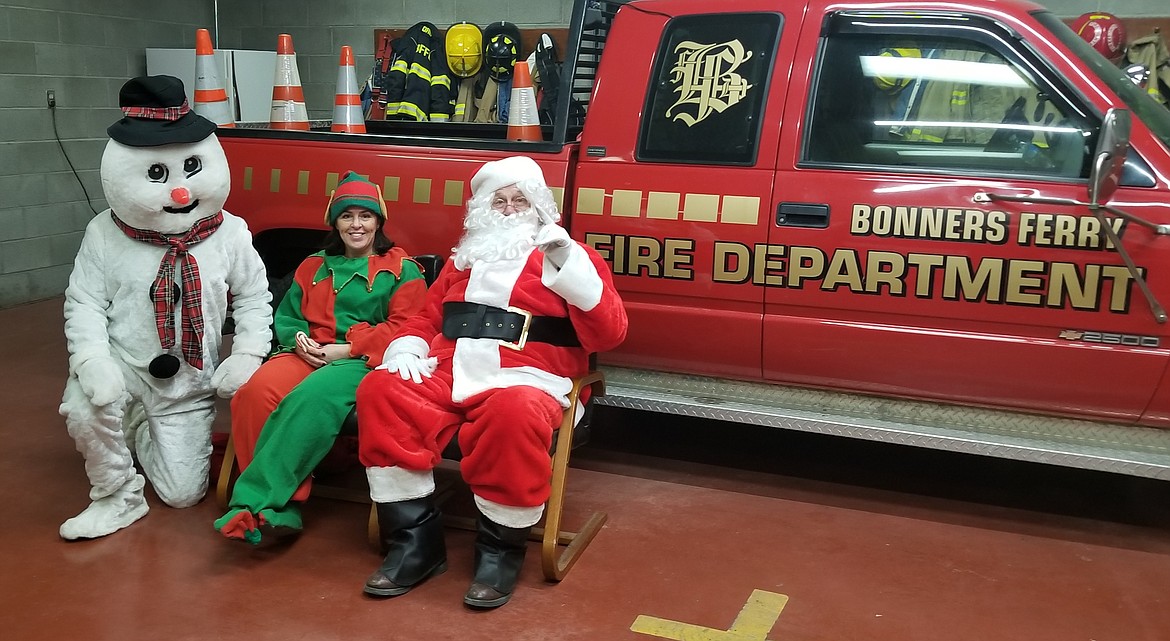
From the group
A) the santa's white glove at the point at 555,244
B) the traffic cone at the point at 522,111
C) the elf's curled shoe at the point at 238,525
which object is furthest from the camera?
the traffic cone at the point at 522,111

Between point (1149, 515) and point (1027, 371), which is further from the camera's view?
point (1149, 515)

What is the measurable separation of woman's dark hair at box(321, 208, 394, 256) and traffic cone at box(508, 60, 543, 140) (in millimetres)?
884

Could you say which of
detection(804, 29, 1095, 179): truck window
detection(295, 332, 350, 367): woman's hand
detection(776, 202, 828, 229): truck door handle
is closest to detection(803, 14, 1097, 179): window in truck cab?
detection(804, 29, 1095, 179): truck window

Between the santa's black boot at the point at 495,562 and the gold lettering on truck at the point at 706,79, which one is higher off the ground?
the gold lettering on truck at the point at 706,79

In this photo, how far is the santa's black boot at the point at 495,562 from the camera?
116 inches

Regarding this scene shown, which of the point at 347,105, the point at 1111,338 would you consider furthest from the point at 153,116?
the point at 1111,338

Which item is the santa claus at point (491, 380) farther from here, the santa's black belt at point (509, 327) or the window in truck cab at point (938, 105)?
the window in truck cab at point (938, 105)

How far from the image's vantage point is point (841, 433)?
3.50 metres

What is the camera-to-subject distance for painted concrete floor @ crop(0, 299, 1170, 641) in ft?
9.36

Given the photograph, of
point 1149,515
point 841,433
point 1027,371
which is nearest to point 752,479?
point 841,433

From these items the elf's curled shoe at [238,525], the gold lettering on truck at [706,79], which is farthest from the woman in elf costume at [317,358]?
the gold lettering on truck at [706,79]

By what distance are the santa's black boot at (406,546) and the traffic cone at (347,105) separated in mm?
2425

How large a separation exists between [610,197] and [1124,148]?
1658 mm

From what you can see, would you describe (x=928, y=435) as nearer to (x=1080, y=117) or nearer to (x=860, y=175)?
(x=860, y=175)
